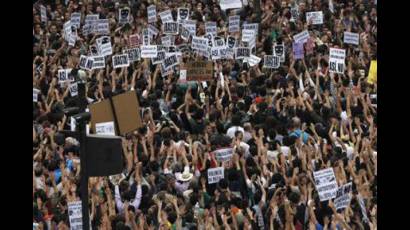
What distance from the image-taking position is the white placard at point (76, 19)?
1581cm

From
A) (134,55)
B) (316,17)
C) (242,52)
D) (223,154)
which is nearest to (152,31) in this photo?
(134,55)

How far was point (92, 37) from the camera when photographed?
15648 millimetres

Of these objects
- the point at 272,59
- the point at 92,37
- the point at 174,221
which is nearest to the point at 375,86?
the point at 272,59

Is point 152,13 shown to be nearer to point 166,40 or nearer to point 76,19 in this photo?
point 166,40

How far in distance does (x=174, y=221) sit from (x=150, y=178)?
36.0 inches

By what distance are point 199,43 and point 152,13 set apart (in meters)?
1.05

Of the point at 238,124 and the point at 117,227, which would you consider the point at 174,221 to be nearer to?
the point at 117,227

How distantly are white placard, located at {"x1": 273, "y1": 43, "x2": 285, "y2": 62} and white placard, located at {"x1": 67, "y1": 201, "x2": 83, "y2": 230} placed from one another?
13.2 feet

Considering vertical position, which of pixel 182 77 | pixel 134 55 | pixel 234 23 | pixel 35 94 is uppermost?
pixel 234 23

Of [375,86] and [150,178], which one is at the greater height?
[375,86]

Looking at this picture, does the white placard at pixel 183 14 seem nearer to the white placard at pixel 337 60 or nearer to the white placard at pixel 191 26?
the white placard at pixel 191 26

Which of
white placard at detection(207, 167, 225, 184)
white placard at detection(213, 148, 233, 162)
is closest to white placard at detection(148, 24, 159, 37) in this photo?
white placard at detection(213, 148, 233, 162)

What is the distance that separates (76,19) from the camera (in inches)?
623

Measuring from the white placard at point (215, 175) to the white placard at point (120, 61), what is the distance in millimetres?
2537
